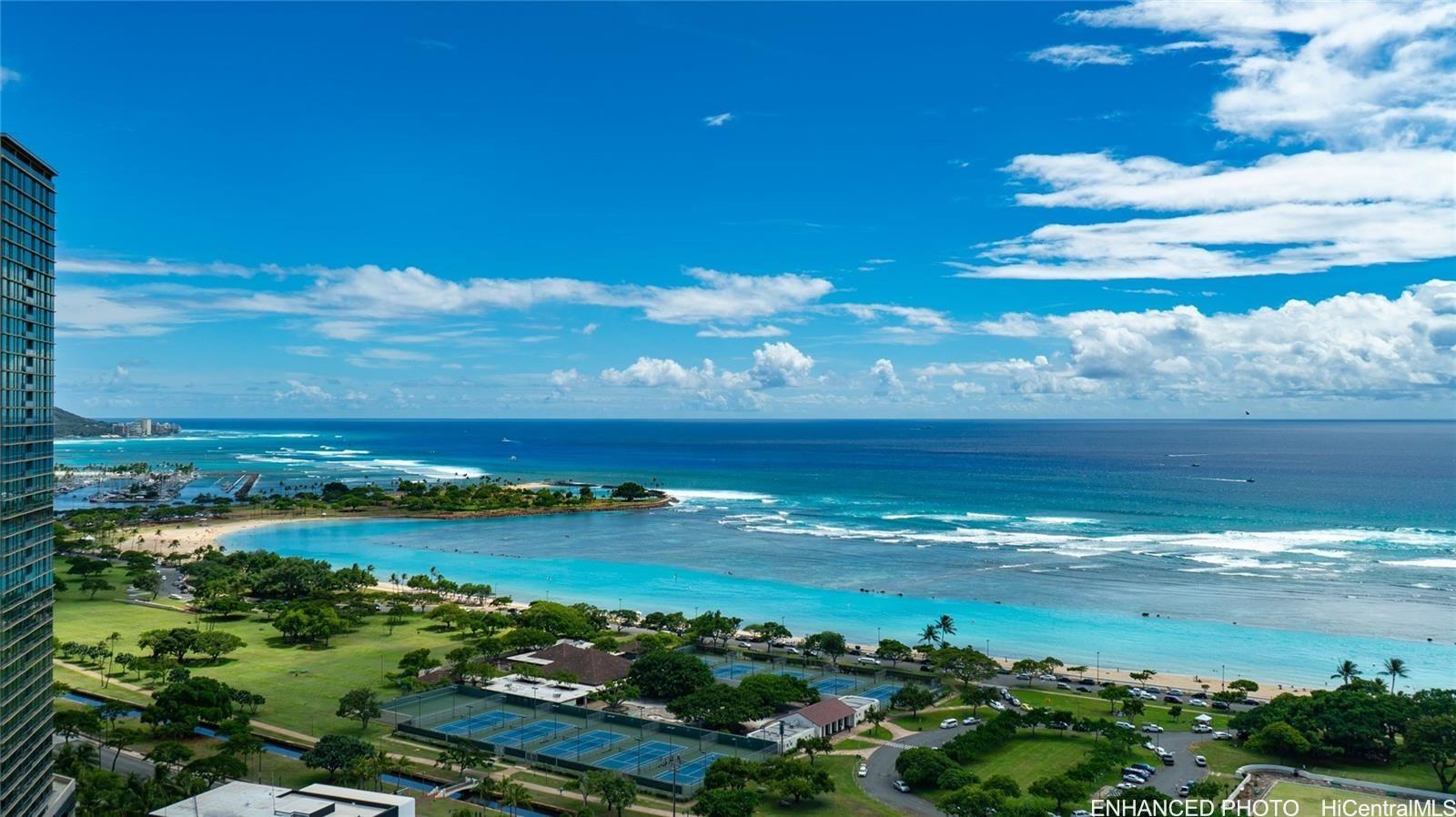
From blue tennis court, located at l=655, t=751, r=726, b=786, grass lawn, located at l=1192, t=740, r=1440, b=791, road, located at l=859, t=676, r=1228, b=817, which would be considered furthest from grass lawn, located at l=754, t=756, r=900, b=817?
grass lawn, located at l=1192, t=740, r=1440, b=791

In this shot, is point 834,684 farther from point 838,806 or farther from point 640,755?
point 838,806

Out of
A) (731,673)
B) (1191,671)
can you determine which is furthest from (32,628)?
(1191,671)

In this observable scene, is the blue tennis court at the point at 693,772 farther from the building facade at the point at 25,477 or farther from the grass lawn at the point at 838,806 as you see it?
the building facade at the point at 25,477

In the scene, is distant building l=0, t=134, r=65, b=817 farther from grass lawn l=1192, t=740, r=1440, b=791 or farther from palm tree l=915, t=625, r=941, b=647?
palm tree l=915, t=625, r=941, b=647

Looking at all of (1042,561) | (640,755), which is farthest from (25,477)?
(1042,561)

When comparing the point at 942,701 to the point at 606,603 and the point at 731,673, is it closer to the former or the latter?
the point at 731,673

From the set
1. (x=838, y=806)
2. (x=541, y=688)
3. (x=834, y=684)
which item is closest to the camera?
(x=838, y=806)

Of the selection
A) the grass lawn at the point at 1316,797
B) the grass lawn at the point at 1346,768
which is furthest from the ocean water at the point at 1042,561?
the grass lawn at the point at 1316,797
